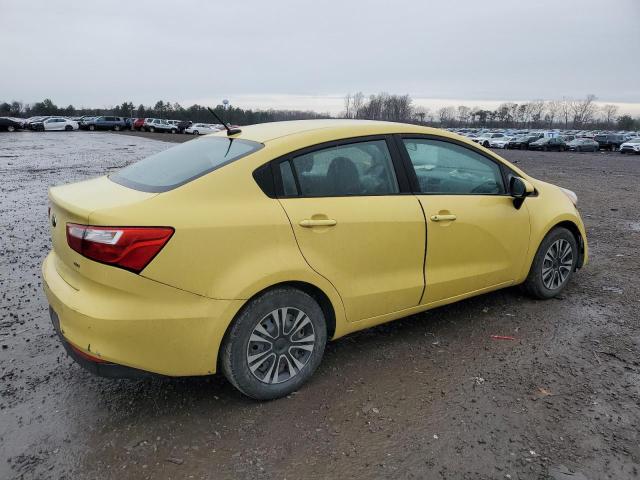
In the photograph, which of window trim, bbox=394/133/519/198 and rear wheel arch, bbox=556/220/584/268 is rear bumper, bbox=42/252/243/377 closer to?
window trim, bbox=394/133/519/198

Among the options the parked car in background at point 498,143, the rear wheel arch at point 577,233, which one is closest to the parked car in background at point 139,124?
the parked car in background at point 498,143

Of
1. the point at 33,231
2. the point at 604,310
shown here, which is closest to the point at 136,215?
the point at 604,310

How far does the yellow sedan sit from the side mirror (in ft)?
0.05

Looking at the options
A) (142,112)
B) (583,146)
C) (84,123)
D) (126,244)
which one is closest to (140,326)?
(126,244)

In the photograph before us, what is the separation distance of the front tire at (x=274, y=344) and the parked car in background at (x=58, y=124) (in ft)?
195

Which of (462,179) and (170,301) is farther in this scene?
(462,179)

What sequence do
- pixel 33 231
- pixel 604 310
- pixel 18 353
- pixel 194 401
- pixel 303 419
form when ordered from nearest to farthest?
pixel 303 419
pixel 194 401
pixel 18 353
pixel 604 310
pixel 33 231

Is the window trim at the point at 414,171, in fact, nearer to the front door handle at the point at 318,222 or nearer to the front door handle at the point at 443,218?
the front door handle at the point at 443,218

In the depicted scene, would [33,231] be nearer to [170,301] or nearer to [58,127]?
[170,301]

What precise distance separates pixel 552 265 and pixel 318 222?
2689 millimetres

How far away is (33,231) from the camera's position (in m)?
7.38

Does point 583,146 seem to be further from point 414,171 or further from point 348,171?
point 348,171

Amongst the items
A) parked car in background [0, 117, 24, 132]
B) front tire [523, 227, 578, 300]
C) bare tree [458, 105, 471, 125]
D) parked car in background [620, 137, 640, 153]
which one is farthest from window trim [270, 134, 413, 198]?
bare tree [458, 105, 471, 125]

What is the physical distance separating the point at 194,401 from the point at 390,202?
1820mm
